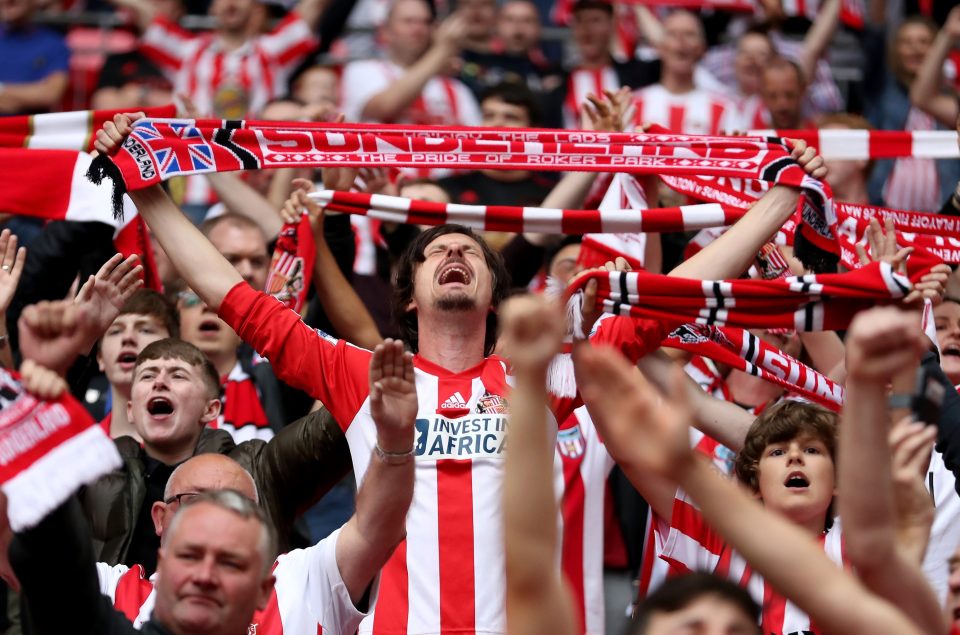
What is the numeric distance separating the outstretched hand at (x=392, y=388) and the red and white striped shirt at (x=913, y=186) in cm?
567

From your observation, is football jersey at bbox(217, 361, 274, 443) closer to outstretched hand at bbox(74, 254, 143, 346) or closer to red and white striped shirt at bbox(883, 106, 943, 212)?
outstretched hand at bbox(74, 254, 143, 346)

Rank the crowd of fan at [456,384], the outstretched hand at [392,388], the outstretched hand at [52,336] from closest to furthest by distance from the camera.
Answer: the crowd of fan at [456,384], the outstretched hand at [52,336], the outstretched hand at [392,388]

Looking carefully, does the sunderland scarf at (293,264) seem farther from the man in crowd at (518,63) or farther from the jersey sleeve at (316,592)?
the man in crowd at (518,63)

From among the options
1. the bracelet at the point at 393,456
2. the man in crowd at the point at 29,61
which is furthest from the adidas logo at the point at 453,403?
the man in crowd at the point at 29,61

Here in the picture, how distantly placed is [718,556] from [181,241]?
216 cm

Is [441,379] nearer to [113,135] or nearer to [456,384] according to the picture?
[456,384]

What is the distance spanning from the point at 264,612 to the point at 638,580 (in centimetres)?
241

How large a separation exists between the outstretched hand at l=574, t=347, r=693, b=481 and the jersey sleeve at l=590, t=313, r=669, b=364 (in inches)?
75.7

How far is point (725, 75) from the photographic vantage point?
37.1ft

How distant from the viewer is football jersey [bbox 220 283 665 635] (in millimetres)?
5277

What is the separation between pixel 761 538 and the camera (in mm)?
3426

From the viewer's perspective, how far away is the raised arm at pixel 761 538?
3.38 m

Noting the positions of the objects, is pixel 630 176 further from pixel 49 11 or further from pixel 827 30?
pixel 49 11

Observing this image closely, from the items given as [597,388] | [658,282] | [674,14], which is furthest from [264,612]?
[674,14]
